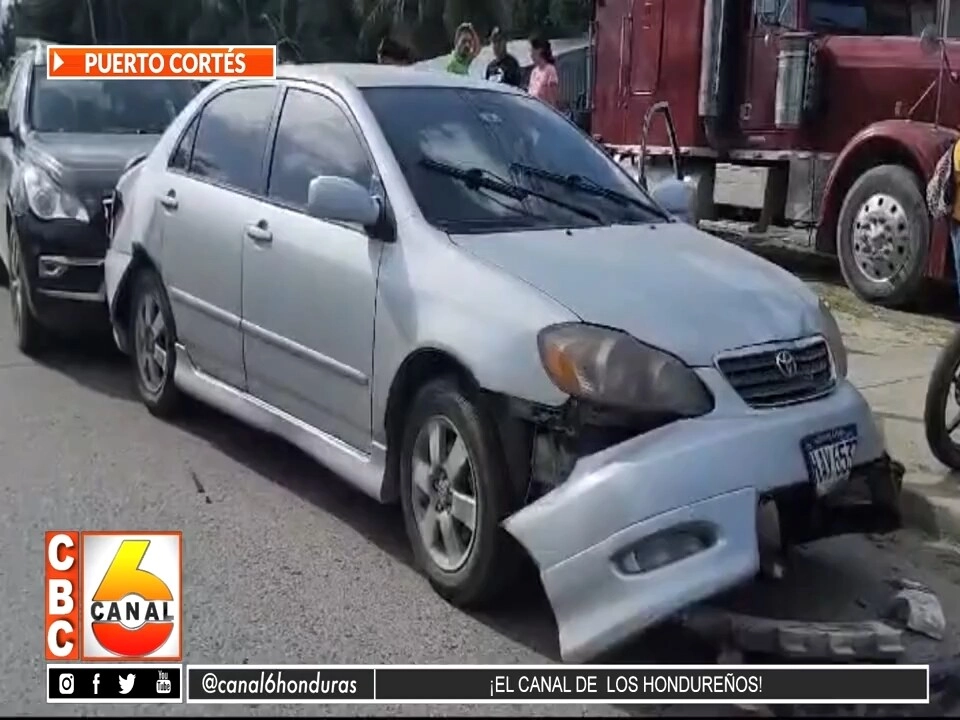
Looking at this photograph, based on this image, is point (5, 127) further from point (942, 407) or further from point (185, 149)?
point (942, 407)

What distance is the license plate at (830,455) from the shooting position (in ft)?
13.0

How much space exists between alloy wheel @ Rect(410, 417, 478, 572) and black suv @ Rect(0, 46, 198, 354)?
11.8 ft

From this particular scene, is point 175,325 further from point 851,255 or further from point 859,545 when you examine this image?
point 851,255

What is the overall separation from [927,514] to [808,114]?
6.13 metres

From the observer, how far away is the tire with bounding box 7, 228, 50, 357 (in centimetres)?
760

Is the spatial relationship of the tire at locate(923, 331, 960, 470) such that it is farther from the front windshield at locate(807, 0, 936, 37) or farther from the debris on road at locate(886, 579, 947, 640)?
the front windshield at locate(807, 0, 936, 37)

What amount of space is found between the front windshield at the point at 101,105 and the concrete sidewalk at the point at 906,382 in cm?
480

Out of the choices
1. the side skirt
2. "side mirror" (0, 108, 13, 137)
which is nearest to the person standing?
"side mirror" (0, 108, 13, 137)

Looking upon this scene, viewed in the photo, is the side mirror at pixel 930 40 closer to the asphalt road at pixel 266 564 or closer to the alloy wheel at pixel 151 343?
the asphalt road at pixel 266 564

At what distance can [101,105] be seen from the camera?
28.4ft

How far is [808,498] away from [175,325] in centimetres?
331

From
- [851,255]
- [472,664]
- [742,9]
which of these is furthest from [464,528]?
[742,9]

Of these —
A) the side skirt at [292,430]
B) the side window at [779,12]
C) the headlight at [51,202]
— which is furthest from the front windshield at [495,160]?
the side window at [779,12]

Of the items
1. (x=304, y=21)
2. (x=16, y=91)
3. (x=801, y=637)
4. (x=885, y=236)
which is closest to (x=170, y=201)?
(x=16, y=91)
